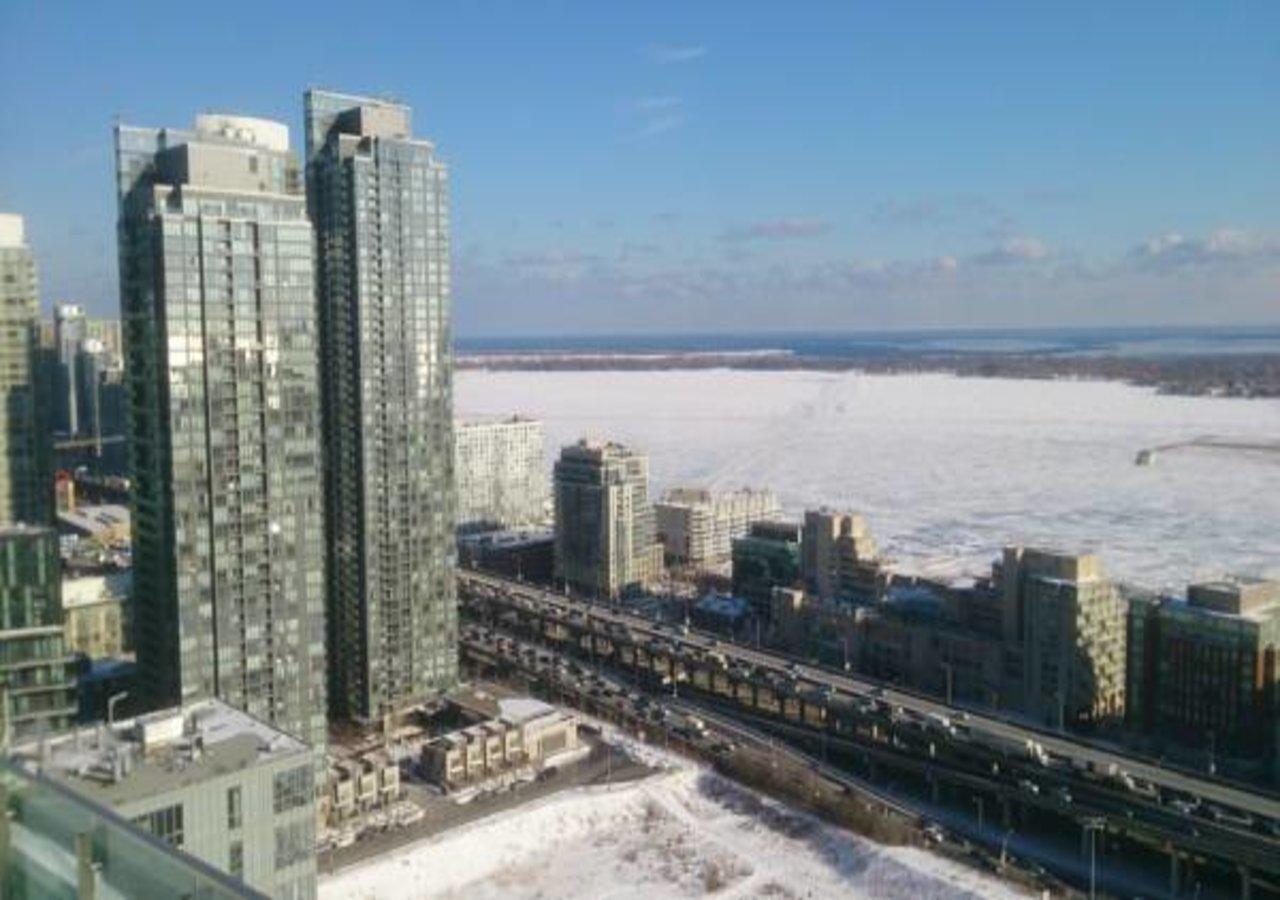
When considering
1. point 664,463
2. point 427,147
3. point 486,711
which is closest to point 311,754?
point 486,711

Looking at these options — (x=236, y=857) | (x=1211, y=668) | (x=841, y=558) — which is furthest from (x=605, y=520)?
(x=236, y=857)

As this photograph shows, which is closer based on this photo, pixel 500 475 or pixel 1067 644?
pixel 1067 644

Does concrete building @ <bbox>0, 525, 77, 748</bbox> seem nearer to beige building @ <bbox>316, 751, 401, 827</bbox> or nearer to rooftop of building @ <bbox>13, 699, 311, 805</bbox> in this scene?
beige building @ <bbox>316, 751, 401, 827</bbox>

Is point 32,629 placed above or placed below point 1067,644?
above

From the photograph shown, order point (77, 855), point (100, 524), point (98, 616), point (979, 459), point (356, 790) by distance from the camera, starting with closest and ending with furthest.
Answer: point (77, 855), point (356, 790), point (98, 616), point (100, 524), point (979, 459)

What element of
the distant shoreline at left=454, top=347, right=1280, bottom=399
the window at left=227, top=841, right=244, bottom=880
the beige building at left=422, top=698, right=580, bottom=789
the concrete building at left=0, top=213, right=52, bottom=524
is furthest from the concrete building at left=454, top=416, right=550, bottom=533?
the distant shoreline at left=454, top=347, right=1280, bottom=399

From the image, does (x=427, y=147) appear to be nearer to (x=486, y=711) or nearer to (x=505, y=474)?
(x=486, y=711)

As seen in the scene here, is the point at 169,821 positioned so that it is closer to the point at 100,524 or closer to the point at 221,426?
the point at 221,426

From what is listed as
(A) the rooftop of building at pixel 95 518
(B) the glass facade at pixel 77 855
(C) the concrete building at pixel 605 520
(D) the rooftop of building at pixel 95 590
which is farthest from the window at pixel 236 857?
(A) the rooftop of building at pixel 95 518
